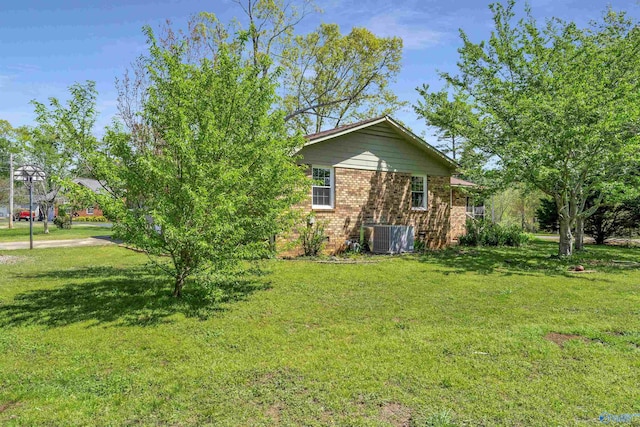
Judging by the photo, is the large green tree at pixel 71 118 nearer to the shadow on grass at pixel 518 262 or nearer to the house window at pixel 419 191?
the shadow on grass at pixel 518 262

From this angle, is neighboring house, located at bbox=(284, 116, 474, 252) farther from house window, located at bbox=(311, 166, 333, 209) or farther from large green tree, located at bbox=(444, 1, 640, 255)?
large green tree, located at bbox=(444, 1, 640, 255)

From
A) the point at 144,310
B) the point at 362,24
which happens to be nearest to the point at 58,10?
the point at 144,310

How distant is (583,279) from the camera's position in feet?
30.0

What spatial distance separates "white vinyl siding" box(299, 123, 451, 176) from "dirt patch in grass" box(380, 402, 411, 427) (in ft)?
32.0

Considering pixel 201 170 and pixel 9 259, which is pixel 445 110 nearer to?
pixel 201 170

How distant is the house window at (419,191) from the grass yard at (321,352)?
697 cm

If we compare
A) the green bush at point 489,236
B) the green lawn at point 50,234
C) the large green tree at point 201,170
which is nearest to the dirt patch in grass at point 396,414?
the large green tree at point 201,170

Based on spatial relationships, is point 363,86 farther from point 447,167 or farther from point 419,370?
point 419,370

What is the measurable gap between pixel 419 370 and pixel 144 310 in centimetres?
448

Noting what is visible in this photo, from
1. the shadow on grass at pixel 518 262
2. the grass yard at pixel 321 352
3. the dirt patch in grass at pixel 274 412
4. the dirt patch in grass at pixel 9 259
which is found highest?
the dirt patch in grass at pixel 9 259

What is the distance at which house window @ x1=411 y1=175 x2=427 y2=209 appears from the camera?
1539cm

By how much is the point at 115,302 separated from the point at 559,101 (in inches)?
468

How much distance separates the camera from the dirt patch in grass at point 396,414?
3.06 metres

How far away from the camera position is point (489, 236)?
16.8 metres
